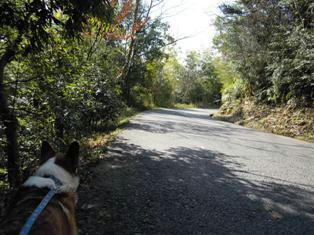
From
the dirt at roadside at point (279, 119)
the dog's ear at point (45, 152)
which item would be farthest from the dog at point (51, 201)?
the dirt at roadside at point (279, 119)

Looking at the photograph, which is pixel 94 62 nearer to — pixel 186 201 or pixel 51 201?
pixel 186 201

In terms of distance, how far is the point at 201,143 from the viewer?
8156 mm

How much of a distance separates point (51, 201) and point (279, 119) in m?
12.4

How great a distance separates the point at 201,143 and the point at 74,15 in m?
5.97

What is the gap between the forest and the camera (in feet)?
10.2

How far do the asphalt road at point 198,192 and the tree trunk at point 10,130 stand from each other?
3.28 feet

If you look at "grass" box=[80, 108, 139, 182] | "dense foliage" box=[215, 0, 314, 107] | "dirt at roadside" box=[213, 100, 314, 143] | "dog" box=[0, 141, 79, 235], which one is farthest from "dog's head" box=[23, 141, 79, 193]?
"dense foliage" box=[215, 0, 314, 107]

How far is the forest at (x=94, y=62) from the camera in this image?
311 centimetres

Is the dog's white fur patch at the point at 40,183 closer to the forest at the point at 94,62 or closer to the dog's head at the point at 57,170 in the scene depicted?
→ the dog's head at the point at 57,170

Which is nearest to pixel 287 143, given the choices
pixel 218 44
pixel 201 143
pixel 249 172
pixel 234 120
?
pixel 201 143

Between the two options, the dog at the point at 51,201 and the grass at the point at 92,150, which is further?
the grass at the point at 92,150

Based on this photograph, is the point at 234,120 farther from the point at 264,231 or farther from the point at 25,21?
the point at 25,21

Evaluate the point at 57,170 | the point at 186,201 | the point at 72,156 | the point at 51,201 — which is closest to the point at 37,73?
the point at 72,156

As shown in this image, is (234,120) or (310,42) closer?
(310,42)
